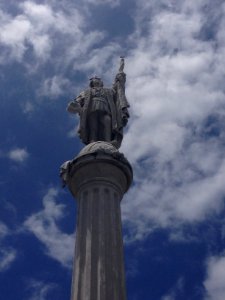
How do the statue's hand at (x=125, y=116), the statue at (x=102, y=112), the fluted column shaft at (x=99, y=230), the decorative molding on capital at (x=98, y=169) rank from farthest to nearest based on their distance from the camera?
1. the statue's hand at (x=125, y=116)
2. the statue at (x=102, y=112)
3. the decorative molding on capital at (x=98, y=169)
4. the fluted column shaft at (x=99, y=230)

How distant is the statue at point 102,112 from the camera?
662 inches

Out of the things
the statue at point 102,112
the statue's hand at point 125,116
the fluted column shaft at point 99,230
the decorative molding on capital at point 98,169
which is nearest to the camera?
the fluted column shaft at point 99,230

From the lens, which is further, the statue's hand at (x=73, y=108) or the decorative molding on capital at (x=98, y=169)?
the statue's hand at (x=73, y=108)

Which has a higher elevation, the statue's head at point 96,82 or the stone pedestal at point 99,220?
the statue's head at point 96,82

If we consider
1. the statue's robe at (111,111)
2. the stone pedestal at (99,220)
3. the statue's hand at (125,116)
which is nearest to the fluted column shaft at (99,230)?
the stone pedestal at (99,220)

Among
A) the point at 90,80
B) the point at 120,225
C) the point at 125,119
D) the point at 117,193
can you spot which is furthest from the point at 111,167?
the point at 90,80

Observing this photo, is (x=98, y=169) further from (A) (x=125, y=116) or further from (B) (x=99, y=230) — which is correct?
(A) (x=125, y=116)

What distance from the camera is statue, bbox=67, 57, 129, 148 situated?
55.2 feet

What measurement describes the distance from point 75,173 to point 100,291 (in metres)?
4.23

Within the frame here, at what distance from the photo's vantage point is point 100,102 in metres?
17.5

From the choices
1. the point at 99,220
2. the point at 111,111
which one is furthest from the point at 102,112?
the point at 99,220

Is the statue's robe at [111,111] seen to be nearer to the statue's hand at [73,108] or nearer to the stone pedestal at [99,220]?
the statue's hand at [73,108]

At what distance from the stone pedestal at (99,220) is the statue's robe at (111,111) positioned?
154 cm

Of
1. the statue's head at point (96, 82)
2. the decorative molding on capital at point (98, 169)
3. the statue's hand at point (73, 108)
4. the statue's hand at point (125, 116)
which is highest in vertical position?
the statue's head at point (96, 82)
